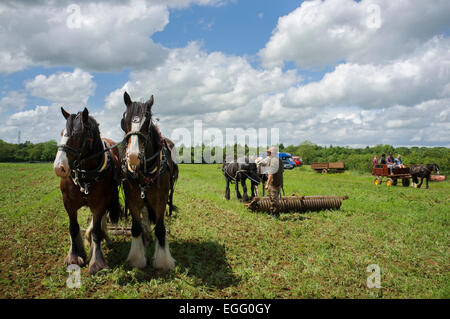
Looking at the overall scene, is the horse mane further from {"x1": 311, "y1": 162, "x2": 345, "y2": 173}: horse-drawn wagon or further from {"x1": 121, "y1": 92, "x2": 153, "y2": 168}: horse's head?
{"x1": 311, "y1": 162, "x2": 345, "y2": 173}: horse-drawn wagon

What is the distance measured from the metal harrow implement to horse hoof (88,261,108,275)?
556cm

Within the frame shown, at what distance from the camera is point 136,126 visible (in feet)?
13.5

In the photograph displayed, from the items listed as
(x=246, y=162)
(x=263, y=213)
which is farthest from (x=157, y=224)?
(x=246, y=162)

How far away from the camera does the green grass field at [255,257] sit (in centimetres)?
429

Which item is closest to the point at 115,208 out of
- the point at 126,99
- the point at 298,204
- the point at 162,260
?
the point at 162,260

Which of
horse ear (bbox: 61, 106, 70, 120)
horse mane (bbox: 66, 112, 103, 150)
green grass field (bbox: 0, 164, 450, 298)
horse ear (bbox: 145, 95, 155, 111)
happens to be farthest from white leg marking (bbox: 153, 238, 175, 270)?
horse ear (bbox: 61, 106, 70, 120)

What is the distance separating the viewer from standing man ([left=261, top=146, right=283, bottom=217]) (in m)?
8.91

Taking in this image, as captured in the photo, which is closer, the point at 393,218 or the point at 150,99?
the point at 150,99

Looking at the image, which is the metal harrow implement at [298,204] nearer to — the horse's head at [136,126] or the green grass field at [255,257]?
the green grass field at [255,257]

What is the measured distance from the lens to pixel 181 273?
15.9 feet

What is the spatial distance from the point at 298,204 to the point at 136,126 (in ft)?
24.2
